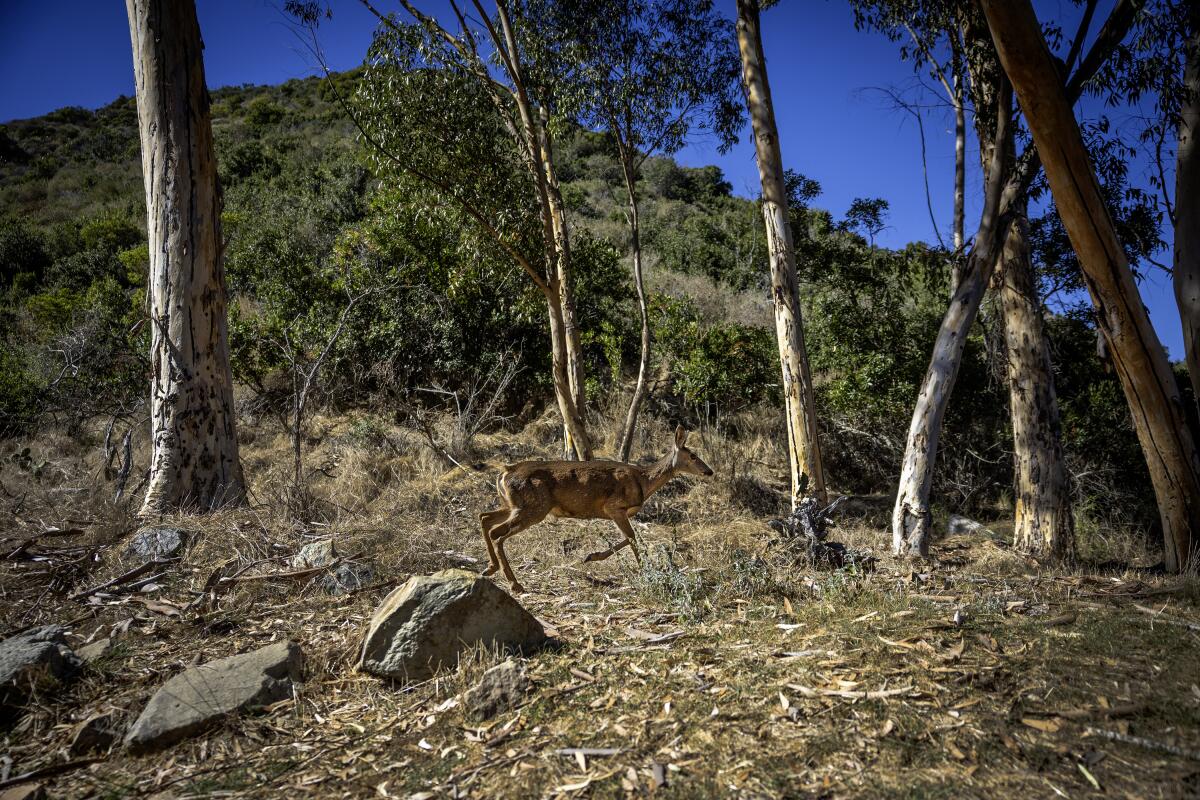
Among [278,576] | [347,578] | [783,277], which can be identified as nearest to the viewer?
[278,576]

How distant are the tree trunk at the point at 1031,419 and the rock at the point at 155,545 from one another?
33.2 ft

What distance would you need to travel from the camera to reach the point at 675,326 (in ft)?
47.4

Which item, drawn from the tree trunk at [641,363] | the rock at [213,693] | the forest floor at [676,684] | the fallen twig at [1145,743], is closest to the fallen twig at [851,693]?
the forest floor at [676,684]

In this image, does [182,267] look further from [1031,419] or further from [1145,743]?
[1031,419]

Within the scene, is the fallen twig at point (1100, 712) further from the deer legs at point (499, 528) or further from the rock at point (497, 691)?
the deer legs at point (499, 528)

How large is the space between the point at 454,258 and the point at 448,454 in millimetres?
5432

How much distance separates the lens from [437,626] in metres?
4.36

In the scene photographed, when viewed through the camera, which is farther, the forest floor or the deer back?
the deer back

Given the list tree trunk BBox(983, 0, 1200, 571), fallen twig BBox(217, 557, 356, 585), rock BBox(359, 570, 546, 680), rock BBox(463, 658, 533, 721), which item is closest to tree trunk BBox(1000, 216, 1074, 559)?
tree trunk BBox(983, 0, 1200, 571)

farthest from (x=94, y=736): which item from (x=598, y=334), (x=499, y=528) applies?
(x=598, y=334)

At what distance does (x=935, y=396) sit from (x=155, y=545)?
835 cm

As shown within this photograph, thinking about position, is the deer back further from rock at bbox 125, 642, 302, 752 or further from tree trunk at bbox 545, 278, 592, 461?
tree trunk at bbox 545, 278, 592, 461

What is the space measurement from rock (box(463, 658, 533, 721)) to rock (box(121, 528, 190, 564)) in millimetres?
4423

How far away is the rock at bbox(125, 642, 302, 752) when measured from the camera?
369cm
